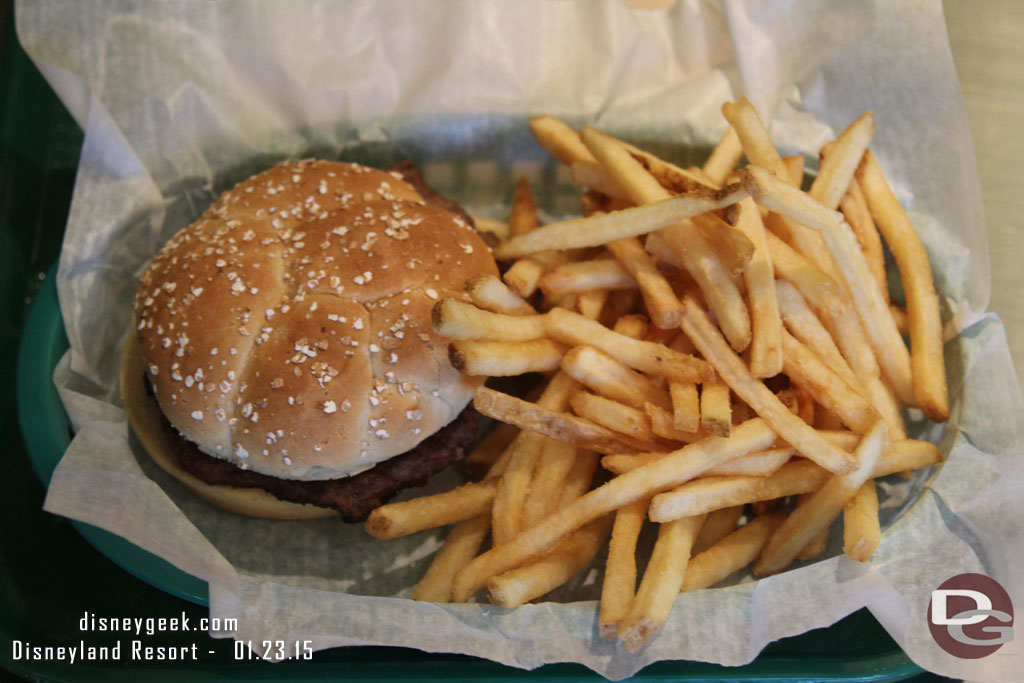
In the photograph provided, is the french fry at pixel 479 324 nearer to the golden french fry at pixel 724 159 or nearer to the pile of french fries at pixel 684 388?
the pile of french fries at pixel 684 388

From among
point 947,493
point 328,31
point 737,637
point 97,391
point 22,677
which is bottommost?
point 22,677

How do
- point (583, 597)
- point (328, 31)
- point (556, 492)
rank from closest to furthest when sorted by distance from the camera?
1. point (556, 492)
2. point (583, 597)
3. point (328, 31)

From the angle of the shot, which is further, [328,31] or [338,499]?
[328,31]

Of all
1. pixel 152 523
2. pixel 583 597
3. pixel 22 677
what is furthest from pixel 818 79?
pixel 22 677

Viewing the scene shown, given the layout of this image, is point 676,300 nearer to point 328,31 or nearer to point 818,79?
point 818,79

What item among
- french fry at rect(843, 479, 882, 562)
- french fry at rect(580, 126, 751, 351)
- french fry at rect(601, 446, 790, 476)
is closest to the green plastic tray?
french fry at rect(843, 479, 882, 562)

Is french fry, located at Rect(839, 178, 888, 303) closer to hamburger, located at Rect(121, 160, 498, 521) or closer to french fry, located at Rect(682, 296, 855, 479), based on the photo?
french fry, located at Rect(682, 296, 855, 479)

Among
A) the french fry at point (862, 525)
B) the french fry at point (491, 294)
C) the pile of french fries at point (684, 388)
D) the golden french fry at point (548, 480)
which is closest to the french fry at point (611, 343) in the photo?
the pile of french fries at point (684, 388)
